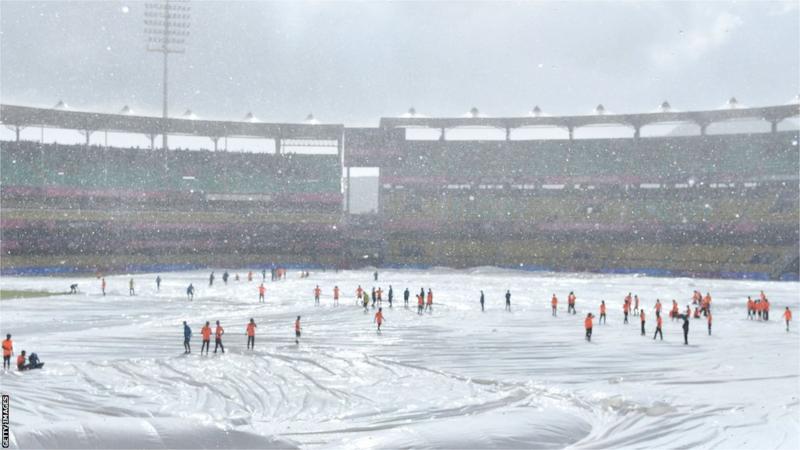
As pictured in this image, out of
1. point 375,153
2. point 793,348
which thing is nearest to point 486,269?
point 375,153

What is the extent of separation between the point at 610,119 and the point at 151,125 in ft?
152

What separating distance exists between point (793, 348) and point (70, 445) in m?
19.9

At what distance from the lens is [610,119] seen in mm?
68500

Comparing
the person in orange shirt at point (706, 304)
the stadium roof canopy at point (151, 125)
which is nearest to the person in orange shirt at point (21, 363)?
the person in orange shirt at point (706, 304)

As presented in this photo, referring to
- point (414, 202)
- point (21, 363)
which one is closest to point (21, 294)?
point (21, 363)

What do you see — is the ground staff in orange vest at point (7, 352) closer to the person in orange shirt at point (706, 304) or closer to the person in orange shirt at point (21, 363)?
the person in orange shirt at point (21, 363)

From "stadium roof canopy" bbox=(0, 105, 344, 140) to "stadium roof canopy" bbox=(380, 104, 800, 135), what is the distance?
28.8ft

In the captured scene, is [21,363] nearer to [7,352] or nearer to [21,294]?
[7,352]

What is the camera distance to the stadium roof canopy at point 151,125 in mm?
62062

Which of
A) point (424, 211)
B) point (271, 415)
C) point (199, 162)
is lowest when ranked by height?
point (271, 415)

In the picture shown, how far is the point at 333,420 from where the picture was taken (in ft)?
43.0

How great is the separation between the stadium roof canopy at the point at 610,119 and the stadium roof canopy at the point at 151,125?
8.79 meters

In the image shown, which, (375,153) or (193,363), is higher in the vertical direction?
(375,153)

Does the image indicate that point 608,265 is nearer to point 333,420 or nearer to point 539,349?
point 539,349
